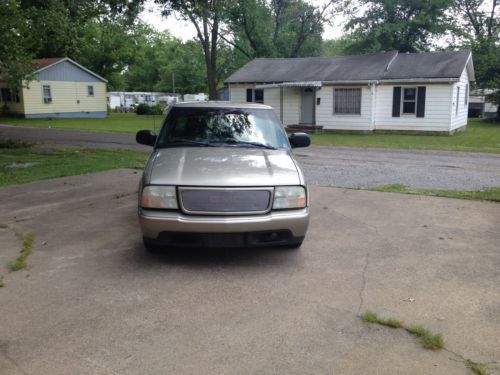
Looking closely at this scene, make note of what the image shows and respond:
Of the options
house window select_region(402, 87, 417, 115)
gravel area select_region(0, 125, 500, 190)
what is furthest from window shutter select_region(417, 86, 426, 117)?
gravel area select_region(0, 125, 500, 190)

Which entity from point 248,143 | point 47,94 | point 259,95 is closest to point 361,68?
point 259,95

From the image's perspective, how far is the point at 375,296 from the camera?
4176mm

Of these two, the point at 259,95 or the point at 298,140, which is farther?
the point at 259,95

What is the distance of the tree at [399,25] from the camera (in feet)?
107

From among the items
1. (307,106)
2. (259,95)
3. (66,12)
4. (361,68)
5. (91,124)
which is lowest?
(91,124)

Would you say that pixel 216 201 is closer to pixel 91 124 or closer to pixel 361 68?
pixel 361 68

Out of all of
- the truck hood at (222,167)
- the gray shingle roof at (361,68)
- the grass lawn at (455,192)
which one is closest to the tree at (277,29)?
the gray shingle roof at (361,68)

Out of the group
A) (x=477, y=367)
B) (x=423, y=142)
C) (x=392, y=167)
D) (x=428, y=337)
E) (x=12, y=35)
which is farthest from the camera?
(x=423, y=142)

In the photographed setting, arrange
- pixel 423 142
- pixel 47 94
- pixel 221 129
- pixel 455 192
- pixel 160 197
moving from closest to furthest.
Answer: pixel 160 197
pixel 221 129
pixel 455 192
pixel 423 142
pixel 47 94

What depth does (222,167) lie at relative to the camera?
4.91 m

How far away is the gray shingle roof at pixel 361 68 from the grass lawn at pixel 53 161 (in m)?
13.6

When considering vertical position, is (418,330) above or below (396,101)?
below

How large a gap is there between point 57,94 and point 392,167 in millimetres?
29634

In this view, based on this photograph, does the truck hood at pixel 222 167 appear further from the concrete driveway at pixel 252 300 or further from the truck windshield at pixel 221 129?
the concrete driveway at pixel 252 300
